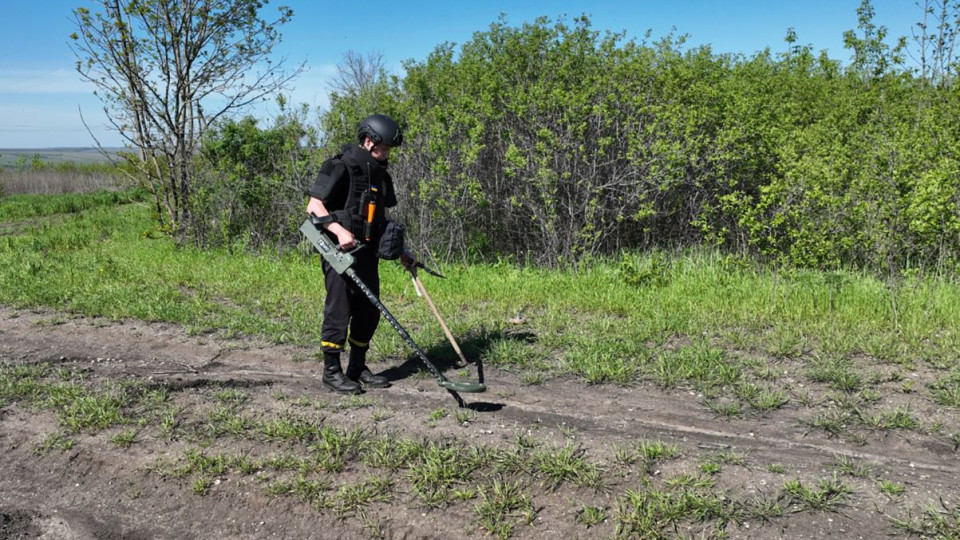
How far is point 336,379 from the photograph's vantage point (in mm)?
5078

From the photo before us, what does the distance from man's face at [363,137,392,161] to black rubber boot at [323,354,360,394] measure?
4.87 feet

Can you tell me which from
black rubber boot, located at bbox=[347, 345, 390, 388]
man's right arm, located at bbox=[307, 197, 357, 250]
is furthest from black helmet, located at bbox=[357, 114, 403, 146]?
black rubber boot, located at bbox=[347, 345, 390, 388]

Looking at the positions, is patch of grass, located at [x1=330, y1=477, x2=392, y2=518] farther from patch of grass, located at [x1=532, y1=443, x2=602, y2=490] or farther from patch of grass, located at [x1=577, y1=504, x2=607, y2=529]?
patch of grass, located at [x1=577, y1=504, x2=607, y2=529]

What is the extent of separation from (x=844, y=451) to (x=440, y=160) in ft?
21.1

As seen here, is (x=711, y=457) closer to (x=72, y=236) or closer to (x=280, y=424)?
(x=280, y=424)

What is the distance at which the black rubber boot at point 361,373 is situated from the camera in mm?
5145

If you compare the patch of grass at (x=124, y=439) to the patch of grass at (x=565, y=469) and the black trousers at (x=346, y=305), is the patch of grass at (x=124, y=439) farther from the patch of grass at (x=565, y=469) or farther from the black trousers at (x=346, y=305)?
the patch of grass at (x=565, y=469)

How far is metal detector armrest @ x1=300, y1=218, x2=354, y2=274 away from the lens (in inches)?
183

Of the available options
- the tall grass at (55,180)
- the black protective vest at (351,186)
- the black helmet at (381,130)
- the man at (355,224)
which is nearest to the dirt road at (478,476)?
the man at (355,224)

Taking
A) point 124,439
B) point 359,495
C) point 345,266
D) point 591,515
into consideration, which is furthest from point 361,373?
point 591,515

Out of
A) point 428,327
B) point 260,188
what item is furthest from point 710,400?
point 260,188

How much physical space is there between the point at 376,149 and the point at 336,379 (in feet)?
5.58

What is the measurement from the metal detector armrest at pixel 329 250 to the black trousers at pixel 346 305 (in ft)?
0.68

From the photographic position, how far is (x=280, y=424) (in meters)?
4.30
